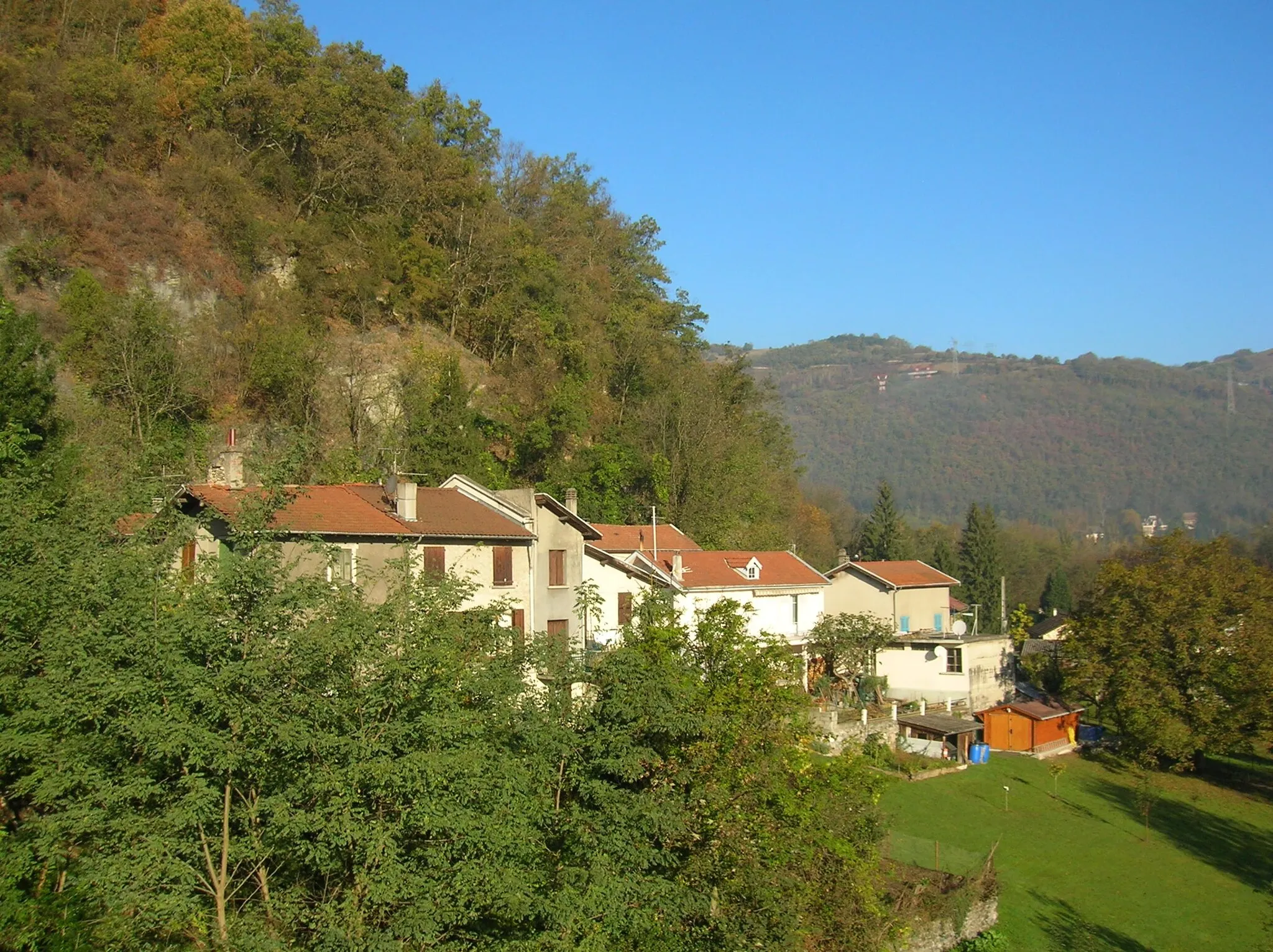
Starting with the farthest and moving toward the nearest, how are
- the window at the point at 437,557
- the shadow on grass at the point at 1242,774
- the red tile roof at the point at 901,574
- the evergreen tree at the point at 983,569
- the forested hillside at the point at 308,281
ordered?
the evergreen tree at the point at 983,569
the red tile roof at the point at 901,574
the shadow on grass at the point at 1242,774
the forested hillside at the point at 308,281
the window at the point at 437,557

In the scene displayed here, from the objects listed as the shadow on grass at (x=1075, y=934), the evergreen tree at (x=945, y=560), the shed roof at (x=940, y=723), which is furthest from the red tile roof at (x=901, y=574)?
the evergreen tree at (x=945, y=560)

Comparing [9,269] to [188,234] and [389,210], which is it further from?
[389,210]

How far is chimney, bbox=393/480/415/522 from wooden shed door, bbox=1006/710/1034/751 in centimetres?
2884

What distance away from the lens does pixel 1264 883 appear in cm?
2970

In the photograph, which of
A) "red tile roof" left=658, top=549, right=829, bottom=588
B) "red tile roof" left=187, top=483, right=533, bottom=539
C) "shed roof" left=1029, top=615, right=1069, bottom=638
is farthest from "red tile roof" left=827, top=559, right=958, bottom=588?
"red tile roof" left=187, top=483, right=533, bottom=539

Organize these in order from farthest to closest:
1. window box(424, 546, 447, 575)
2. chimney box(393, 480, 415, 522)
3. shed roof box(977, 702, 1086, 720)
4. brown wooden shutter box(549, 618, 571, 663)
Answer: shed roof box(977, 702, 1086, 720) → chimney box(393, 480, 415, 522) → window box(424, 546, 447, 575) → brown wooden shutter box(549, 618, 571, 663)

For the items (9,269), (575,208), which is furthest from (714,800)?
(575,208)

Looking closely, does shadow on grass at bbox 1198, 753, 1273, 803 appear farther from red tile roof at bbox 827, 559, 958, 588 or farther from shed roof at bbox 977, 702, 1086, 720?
red tile roof at bbox 827, 559, 958, 588

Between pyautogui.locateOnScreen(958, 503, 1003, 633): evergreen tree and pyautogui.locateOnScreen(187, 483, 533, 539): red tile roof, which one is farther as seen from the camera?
pyautogui.locateOnScreen(958, 503, 1003, 633): evergreen tree

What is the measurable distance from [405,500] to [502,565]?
371 cm

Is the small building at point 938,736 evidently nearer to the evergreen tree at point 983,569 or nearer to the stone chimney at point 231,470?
the stone chimney at point 231,470

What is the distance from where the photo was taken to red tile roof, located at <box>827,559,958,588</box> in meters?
51.3

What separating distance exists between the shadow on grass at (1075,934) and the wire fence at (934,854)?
6.32ft

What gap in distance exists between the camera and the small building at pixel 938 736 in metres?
38.6
